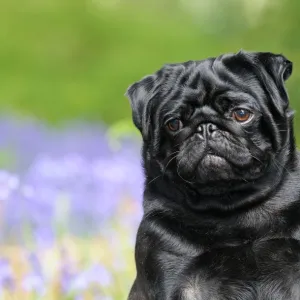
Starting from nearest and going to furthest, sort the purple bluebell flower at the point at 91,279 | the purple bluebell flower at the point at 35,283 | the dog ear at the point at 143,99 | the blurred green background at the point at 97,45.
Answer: the dog ear at the point at 143,99
the purple bluebell flower at the point at 91,279
the purple bluebell flower at the point at 35,283
the blurred green background at the point at 97,45

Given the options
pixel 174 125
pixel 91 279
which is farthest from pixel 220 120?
pixel 91 279

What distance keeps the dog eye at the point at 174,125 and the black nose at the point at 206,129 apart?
7 cm

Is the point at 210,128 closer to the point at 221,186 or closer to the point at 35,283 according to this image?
the point at 221,186

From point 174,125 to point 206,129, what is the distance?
0.12m

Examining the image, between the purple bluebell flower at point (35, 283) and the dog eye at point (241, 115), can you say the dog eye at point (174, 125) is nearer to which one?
the dog eye at point (241, 115)

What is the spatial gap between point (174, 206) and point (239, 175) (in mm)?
267

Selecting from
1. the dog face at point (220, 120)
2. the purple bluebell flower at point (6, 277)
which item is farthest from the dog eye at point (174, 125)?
the purple bluebell flower at point (6, 277)

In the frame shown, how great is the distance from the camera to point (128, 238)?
171 inches

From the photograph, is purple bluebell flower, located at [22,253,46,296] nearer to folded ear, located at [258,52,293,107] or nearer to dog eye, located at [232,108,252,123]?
dog eye, located at [232,108,252,123]

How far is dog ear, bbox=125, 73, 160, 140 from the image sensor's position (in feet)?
10.2

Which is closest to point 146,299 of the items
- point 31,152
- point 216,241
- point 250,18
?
point 216,241

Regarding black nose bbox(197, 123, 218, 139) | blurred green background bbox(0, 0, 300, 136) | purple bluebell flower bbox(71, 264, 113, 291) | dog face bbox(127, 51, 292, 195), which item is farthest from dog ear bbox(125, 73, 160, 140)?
blurred green background bbox(0, 0, 300, 136)

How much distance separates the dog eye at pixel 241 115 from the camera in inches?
Result: 115

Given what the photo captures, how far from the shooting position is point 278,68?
9.92 ft
